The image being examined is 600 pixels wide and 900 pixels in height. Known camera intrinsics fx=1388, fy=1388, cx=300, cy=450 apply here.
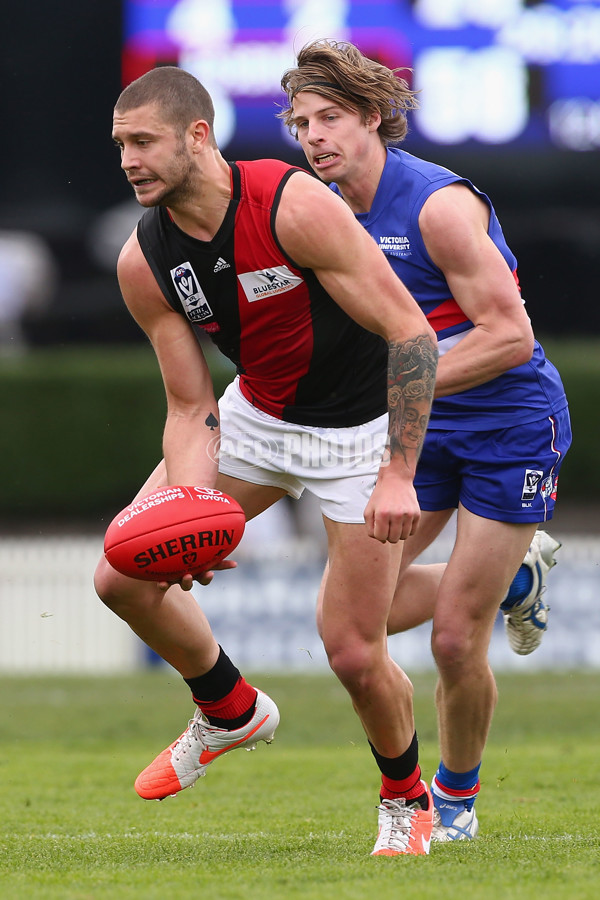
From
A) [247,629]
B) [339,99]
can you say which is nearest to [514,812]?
[339,99]

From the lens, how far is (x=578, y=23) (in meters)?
16.4

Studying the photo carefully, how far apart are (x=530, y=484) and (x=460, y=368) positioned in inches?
20.5

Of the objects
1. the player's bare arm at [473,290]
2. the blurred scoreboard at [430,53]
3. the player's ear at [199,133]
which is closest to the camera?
the player's ear at [199,133]

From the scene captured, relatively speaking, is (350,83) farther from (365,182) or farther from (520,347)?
(520,347)

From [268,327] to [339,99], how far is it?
99cm

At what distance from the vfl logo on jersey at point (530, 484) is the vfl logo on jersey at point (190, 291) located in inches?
51.5

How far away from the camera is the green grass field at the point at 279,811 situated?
12.6 feet

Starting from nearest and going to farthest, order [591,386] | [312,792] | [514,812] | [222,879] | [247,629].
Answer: [222,879], [514,812], [312,792], [247,629], [591,386]

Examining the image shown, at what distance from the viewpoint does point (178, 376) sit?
4652 mm

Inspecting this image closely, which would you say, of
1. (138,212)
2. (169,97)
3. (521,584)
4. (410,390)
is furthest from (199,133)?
(138,212)

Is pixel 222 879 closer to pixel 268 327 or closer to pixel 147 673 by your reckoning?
pixel 268 327

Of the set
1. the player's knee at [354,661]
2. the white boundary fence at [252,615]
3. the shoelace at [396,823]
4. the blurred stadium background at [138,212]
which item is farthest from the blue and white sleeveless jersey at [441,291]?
Answer: the blurred stadium background at [138,212]

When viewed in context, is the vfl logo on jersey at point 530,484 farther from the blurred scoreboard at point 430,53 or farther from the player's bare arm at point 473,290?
the blurred scoreboard at point 430,53

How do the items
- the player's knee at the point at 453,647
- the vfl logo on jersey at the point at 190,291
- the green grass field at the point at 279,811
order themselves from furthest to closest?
the player's knee at the point at 453,647
the vfl logo on jersey at the point at 190,291
the green grass field at the point at 279,811
